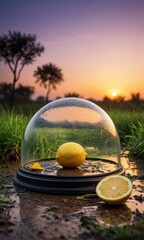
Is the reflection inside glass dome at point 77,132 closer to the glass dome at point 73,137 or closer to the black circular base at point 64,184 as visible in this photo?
the glass dome at point 73,137

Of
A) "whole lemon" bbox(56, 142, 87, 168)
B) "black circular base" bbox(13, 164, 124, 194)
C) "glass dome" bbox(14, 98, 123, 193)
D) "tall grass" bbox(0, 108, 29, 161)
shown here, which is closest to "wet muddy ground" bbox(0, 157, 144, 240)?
"black circular base" bbox(13, 164, 124, 194)

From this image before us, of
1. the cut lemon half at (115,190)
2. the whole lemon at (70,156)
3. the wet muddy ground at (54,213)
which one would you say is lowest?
the wet muddy ground at (54,213)

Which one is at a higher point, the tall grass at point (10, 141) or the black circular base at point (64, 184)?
the tall grass at point (10, 141)

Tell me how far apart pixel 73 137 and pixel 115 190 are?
198 cm

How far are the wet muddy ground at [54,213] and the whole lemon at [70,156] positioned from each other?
28.7 inches

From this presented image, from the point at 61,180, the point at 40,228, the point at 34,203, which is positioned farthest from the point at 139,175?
the point at 40,228

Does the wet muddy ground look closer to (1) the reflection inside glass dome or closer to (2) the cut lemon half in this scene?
(2) the cut lemon half

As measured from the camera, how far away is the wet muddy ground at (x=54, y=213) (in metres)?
3.64

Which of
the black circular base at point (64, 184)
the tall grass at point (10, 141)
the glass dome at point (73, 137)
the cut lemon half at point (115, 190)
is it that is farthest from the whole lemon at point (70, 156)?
the tall grass at point (10, 141)

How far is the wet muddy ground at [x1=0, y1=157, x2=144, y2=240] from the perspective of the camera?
3639 millimetres

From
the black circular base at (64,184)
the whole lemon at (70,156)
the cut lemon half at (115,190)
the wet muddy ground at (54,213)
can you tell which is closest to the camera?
the wet muddy ground at (54,213)

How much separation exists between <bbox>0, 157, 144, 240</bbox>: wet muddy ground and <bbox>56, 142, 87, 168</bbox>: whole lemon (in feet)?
2.39

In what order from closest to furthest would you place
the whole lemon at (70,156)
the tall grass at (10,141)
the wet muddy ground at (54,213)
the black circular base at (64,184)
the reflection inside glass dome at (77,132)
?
the wet muddy ground at (54,213) < the black circular base at (64,184) < the whole lemon at (70,156) < the reflection inside glass dome at (77,132) < the tall grass at (10,141)

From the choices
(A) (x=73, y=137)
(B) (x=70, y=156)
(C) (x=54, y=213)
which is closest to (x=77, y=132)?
(A) (x=73, y=137)
